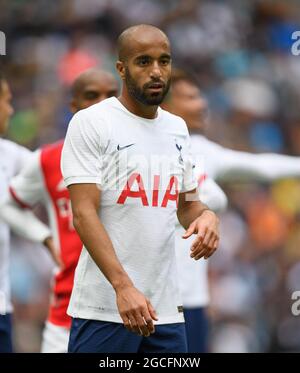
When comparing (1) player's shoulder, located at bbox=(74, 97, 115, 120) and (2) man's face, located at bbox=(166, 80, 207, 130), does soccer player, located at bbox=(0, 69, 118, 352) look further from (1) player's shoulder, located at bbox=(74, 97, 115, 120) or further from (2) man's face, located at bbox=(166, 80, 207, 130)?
(1) player's shoulder, located at bbox=(74, 97, 115, 120)

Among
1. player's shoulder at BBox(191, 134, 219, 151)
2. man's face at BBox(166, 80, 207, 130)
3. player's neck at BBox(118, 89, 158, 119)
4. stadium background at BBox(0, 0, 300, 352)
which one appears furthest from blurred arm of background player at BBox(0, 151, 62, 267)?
stadium background at BBox(0, 0, 300, 352)

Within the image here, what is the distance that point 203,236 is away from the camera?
4.66 m

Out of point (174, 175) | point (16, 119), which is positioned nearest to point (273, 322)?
point (16, 119)

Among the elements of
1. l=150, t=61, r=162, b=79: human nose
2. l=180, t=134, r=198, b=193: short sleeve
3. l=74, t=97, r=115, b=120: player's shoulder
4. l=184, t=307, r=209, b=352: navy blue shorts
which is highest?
l=150, t=61, r=162, b=79: human nose

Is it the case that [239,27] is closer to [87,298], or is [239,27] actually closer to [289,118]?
[289,118]

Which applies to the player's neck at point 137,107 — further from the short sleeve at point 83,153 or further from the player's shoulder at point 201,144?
the player's shoulder at point 201,144

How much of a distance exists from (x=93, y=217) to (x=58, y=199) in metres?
2.11

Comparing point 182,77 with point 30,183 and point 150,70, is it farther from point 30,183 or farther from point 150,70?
point 150,70

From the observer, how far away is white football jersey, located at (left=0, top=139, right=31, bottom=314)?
265 inches

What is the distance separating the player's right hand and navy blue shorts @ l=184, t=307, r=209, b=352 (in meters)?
3.23

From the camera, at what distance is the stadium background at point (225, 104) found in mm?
11070

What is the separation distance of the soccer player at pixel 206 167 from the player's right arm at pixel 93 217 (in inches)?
102

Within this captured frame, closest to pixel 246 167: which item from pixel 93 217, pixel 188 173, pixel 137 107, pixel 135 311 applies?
pixel 188 173

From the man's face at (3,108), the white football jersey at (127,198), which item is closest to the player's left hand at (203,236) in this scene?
the white football jersey at (127,198)
